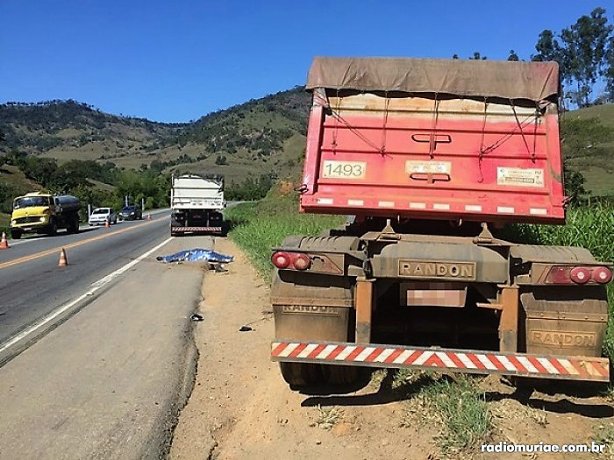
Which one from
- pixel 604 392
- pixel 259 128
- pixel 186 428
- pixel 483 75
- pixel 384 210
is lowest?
pixel 186 428

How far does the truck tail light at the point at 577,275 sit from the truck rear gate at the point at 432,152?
0.98m

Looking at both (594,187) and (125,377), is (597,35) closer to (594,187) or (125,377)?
(594,187)

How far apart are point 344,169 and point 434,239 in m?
1.12

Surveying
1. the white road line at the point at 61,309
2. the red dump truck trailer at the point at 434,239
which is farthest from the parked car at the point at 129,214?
the red dump truck trailer at the point at 434,239

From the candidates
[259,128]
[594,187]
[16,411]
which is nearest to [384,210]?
[16,411]

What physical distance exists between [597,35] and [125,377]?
9146cm

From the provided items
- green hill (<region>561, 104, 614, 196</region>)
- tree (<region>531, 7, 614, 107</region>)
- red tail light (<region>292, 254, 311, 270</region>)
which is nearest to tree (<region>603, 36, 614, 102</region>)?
tree (<region>531, 7, 614, 107</region>)

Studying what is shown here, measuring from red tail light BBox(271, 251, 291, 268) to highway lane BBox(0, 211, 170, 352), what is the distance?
16.1 ft

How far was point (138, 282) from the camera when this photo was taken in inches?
582

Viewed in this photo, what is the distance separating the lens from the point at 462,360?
17.0 ft

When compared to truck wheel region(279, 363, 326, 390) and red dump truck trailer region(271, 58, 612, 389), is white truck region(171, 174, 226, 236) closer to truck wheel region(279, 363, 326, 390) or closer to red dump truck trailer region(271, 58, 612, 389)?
red dump truck trailer region(271, 58, 612, 389)

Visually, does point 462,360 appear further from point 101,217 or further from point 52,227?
point 101,217

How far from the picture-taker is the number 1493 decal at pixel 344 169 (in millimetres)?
6449

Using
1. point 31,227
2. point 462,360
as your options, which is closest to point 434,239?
point 462,360
